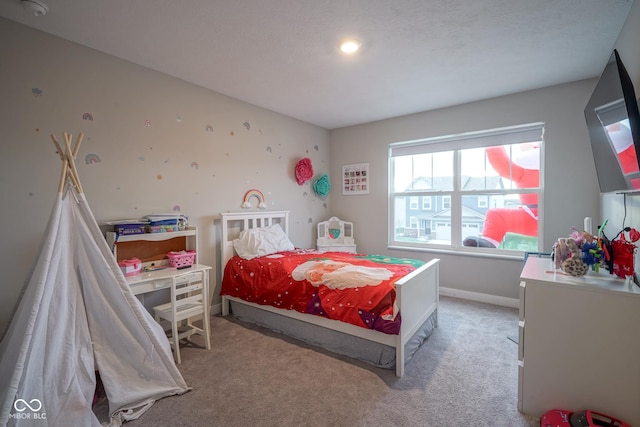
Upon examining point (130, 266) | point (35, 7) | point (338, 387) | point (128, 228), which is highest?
point (35, 7)

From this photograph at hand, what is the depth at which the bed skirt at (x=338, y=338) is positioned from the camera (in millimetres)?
2244

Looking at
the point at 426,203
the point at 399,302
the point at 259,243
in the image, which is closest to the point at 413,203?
the point at 426,203

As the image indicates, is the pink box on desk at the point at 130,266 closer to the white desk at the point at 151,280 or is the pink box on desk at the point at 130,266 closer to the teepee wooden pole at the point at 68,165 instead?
the white desk at the point at 151,280

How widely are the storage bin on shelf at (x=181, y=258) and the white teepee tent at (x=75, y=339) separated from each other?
2.44 ft

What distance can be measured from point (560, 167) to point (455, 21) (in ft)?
7.31

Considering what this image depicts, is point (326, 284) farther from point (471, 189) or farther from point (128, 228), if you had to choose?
point (471, 189)

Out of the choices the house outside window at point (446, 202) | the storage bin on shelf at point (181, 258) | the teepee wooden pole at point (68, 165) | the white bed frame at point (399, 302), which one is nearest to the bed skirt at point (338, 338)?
the white bed frame at point (399, 302)

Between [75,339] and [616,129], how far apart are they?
11.3 feet

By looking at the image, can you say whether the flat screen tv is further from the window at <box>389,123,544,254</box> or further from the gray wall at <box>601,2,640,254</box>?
the window at <box>389,123,544,254</box>

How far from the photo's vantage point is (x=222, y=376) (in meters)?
2.15

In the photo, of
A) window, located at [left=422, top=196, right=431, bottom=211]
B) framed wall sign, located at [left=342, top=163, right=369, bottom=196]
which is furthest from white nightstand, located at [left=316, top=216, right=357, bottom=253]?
window, located at [left=422, top=196, right=431, bottom=211]

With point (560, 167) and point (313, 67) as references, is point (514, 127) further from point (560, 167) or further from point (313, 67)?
point (313, 67)

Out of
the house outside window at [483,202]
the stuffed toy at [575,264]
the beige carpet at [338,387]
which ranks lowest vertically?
the beige carpet at [338,387]

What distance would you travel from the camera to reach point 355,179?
479cm
